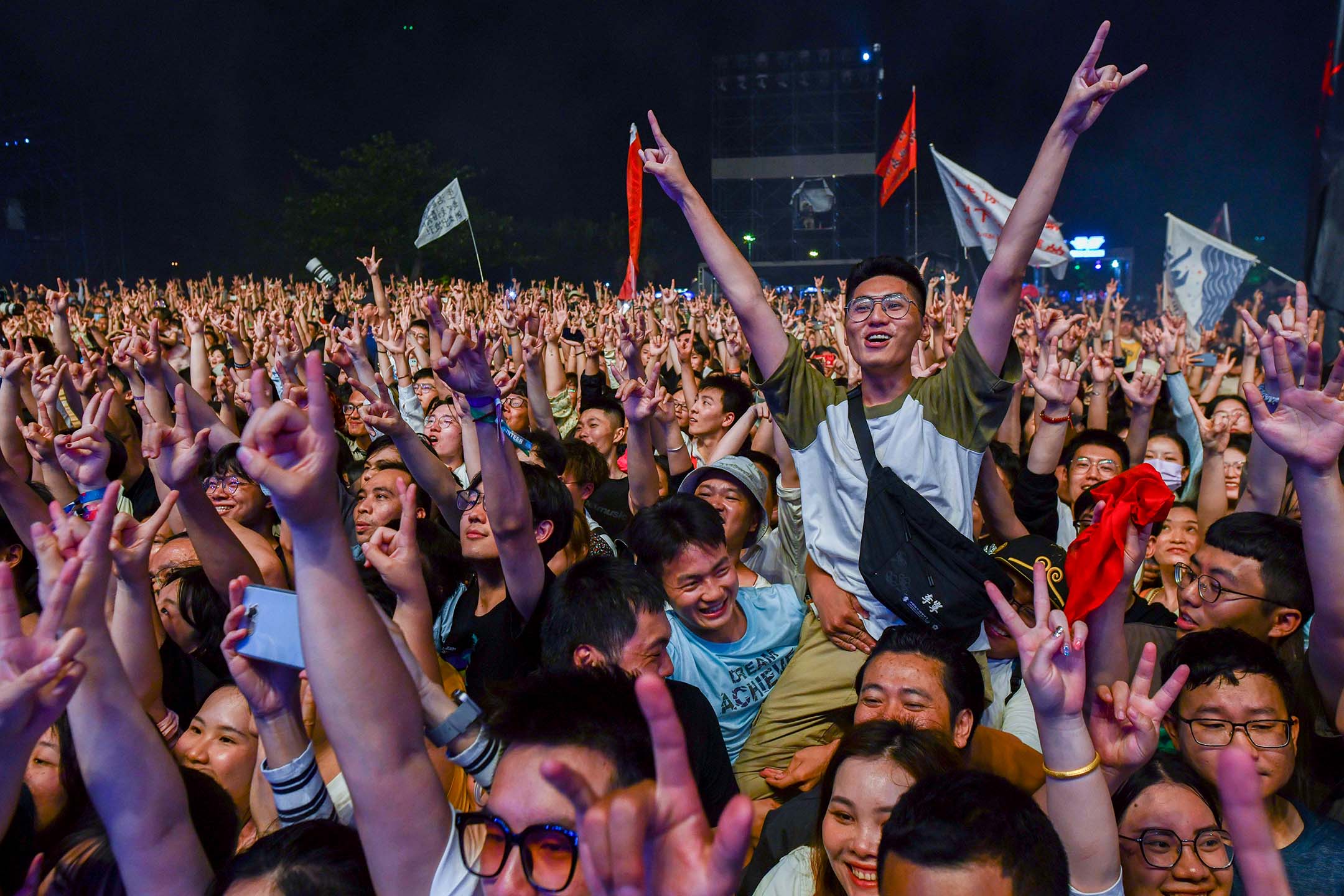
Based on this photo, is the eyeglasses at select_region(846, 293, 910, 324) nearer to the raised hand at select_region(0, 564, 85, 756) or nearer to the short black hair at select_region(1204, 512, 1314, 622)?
the short black hair at select_region(1204, 512, 1314, 622)

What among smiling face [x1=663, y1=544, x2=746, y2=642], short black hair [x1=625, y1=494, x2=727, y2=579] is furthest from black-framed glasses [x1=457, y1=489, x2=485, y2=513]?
smiling face [x1=663, y1=544, x2=746, y2=642]

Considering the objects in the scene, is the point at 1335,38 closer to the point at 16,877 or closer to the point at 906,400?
the point at 906,400

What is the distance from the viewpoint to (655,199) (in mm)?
39969

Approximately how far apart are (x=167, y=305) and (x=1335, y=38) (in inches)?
529

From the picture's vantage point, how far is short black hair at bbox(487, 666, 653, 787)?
150 cm

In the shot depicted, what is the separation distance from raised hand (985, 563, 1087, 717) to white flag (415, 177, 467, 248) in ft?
29.4

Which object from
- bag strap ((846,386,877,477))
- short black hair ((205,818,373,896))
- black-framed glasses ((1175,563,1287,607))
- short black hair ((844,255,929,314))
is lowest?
black-framed glasses ((1175,563,1287,607))

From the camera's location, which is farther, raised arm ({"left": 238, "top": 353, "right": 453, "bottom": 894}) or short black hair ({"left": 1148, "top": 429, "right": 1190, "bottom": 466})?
short black hair ({"left": 1148, "top": 429, "right": 1190, "bottom": 466})

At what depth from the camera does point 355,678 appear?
138 cm

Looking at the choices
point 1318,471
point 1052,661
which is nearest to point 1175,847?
point 1052,661

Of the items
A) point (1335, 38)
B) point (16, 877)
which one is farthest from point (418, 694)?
point (1335, 38)

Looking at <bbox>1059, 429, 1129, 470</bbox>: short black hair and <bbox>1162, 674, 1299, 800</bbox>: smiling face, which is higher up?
<bbox>1059, 429, 1129, 470</bbox>: short black hair

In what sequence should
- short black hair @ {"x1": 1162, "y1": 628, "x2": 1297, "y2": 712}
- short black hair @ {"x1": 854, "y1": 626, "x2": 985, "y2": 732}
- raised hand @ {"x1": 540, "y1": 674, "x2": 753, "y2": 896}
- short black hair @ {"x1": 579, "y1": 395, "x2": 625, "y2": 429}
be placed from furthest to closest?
short black hair @ {"x1": 579, "y1": 395, "x2": 625, "y2": 429}, short black hair @ {"x1": 854, "y1": 626, "x2": 985, "y2": 732}, short black hair @ {"x1": 1162, "y1": 628, "x2": 1297, "y2": 712}, raised hand @ {"x1": 540, "y1": 674, "x2": 753, "y2": 896}

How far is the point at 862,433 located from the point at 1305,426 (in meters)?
1.02
